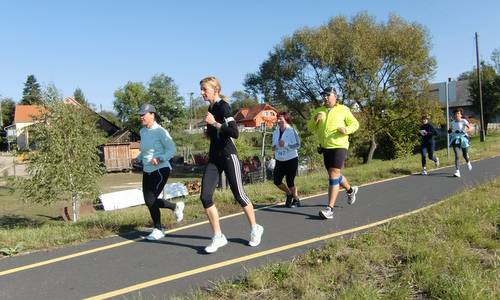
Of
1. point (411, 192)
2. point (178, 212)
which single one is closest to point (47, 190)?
point (178, 212)

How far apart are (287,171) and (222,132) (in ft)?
11.1

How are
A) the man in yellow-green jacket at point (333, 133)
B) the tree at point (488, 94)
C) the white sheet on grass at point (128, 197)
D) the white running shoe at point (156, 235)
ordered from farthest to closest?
1. the tree at point (488, 94)
2. the white sheet on grass at point (128, 197)
3. the man in yellow-green jacket at point (333, 133)
4. the white running shoe at point (156, 235)

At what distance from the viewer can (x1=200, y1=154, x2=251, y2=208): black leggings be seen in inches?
231

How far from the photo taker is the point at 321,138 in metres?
7.53

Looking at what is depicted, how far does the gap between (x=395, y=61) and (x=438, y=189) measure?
101 ft

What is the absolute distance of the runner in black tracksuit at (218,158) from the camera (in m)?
5.70

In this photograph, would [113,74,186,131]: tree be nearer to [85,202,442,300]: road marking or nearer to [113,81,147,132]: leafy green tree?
[113,81,147,132]: leafy green tree

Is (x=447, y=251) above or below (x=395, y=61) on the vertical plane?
below

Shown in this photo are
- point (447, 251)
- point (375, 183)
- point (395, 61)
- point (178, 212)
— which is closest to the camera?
point (447, 251)

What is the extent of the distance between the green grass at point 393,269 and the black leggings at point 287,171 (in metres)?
2.94

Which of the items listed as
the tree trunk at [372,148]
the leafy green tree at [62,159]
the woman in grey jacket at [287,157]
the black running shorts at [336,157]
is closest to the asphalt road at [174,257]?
the woman in grey jacket at [287,157]

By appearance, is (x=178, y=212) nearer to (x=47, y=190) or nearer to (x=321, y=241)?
(x=321, y=241)

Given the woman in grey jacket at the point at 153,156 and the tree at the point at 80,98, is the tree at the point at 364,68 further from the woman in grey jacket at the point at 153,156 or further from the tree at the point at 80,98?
the woman in grey jacket at the point at 153,156

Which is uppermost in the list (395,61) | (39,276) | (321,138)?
(395,61)
